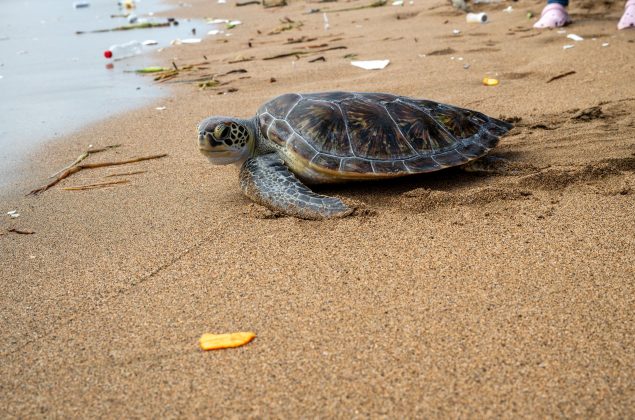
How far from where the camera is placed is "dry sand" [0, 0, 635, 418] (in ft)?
5.06

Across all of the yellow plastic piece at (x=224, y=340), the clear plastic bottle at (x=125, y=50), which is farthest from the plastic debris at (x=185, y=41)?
the yellow plastic piece at (x=224, y=340)

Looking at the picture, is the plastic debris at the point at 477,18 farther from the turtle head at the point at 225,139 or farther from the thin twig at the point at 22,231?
the thin twig at the point at 22,231

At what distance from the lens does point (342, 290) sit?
6.65 feet

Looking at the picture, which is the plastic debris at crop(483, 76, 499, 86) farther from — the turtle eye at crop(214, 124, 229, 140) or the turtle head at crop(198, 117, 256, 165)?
the turtle eye at crop(214, 124, 229, 140)

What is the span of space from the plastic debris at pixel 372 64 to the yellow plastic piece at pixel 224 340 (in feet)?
13.6

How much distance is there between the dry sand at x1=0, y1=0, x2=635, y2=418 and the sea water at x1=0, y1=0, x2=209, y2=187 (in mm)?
693

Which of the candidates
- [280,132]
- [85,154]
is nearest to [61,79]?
[85,154]

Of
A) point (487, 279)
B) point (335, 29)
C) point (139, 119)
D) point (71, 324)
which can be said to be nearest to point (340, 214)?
point (487, 279)

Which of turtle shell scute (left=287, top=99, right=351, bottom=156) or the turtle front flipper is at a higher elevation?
turtle shell scute (left=287, top=99, right=351, bottom=156)

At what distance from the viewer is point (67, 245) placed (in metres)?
2.54

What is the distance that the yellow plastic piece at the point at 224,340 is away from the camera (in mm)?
1753

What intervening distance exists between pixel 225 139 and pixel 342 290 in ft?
4.31

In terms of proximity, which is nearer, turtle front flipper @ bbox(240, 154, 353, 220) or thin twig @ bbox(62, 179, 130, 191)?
turtle front flipper @ bbox(240, 154, 353, 220)

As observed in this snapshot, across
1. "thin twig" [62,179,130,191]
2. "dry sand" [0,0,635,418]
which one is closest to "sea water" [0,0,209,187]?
"thin twig" [62,179,130,191]
